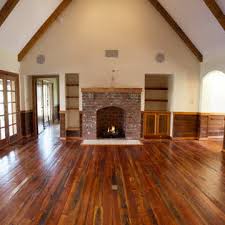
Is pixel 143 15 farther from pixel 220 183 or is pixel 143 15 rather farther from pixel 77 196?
pixel 77 196

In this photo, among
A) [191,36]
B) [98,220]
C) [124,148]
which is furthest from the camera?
[191,36]

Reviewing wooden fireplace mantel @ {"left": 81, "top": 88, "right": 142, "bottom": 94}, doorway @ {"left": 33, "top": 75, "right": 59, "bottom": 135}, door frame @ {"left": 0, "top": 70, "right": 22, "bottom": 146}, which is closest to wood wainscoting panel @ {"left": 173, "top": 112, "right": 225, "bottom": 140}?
wooden fireplace mantel @ {"left": 81, "top": 88, "right": 142, "bottom": 94}

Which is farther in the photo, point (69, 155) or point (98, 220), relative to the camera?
point (69, 155)

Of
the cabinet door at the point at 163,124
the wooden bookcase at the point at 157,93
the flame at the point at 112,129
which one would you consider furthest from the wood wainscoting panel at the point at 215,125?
the flame at the point at 112,129

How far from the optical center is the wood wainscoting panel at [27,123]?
640cm

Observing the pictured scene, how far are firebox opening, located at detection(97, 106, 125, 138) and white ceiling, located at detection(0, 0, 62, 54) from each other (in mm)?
3204

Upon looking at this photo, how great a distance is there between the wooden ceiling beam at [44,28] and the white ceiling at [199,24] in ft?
9.65

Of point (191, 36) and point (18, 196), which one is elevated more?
Answer: point (191, 36)

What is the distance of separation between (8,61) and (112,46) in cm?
318

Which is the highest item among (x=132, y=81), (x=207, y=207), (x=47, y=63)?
(x=47, y=63)

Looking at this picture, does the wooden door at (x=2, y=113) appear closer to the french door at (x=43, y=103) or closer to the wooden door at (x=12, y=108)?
→ the wooden door at (x=12, y=108)

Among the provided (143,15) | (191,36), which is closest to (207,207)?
(191,36)

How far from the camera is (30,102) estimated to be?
6703 mm

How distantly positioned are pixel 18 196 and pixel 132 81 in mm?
4571
